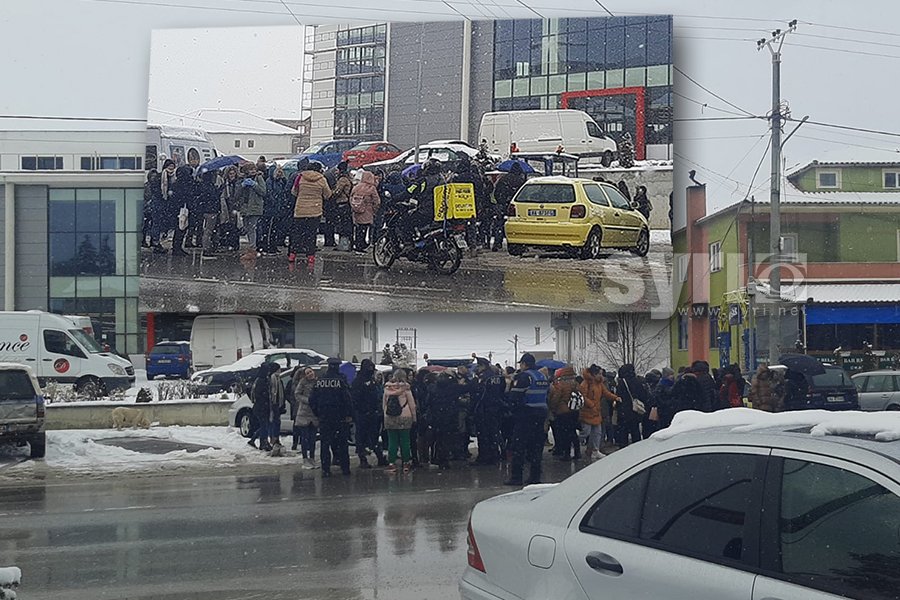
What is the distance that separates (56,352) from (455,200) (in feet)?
32.3

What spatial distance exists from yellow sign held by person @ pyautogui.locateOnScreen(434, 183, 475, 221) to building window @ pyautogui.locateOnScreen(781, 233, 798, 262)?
5267mm

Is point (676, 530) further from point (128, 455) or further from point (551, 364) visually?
point (128, 455)

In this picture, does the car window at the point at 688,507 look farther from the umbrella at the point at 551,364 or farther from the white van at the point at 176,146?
the white van at the point at 176,146

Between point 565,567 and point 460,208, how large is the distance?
35.5 ft

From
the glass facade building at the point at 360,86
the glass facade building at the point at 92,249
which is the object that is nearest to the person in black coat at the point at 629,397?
the glass facade building at the point at 360,86

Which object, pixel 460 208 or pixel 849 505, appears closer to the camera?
pixel 849 505

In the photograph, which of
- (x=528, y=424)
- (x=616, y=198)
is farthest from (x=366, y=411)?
(x=616, y=198)

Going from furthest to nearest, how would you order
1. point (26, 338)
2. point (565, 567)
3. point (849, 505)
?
point (26, 338) → point (565, 567) → point (849, 505)

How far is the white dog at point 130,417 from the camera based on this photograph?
16.3 meters

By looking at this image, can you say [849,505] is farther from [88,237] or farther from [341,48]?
[88,237]

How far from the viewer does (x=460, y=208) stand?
14.2m

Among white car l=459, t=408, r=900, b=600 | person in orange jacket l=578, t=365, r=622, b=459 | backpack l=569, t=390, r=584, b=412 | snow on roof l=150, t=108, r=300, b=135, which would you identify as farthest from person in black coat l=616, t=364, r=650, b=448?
white car l=459, t=408, r=900, b=600

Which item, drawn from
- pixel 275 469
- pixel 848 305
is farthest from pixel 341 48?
pixel 848 305

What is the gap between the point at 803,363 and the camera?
49.2 ft
